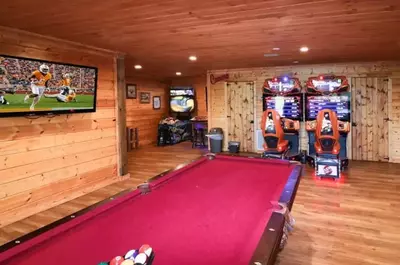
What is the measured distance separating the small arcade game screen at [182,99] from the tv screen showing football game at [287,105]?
11.9 feet

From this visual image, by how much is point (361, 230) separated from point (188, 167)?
1.98m

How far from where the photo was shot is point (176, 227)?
5.23 ft

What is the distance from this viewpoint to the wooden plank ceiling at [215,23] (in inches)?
105

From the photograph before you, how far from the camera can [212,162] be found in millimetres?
3348

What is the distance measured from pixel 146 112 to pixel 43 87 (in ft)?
19.5

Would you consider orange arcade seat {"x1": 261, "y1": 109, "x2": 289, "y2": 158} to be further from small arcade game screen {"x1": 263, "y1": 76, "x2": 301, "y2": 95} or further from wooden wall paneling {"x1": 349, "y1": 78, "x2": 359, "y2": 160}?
wooden wall paneling {"x1": 349, "y1": 78, "x2": 359, "y2": 160}

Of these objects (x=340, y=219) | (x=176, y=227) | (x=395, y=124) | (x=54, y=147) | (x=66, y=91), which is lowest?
(x=340, y=219)

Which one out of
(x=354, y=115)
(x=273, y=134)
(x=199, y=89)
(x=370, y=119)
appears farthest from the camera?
(x=199, y=89)

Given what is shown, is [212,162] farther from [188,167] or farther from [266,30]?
[266,30]

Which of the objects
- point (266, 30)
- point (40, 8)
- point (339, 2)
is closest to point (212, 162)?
point (266, 30)

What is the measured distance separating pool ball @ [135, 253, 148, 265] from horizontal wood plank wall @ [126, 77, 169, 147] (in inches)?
317

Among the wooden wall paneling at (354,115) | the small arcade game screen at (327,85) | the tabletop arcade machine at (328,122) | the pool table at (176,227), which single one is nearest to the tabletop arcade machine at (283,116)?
the tabletop arcade machine at (328,122)

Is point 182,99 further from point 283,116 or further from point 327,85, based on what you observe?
point 327,85

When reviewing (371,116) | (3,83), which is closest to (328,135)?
(371,116)
